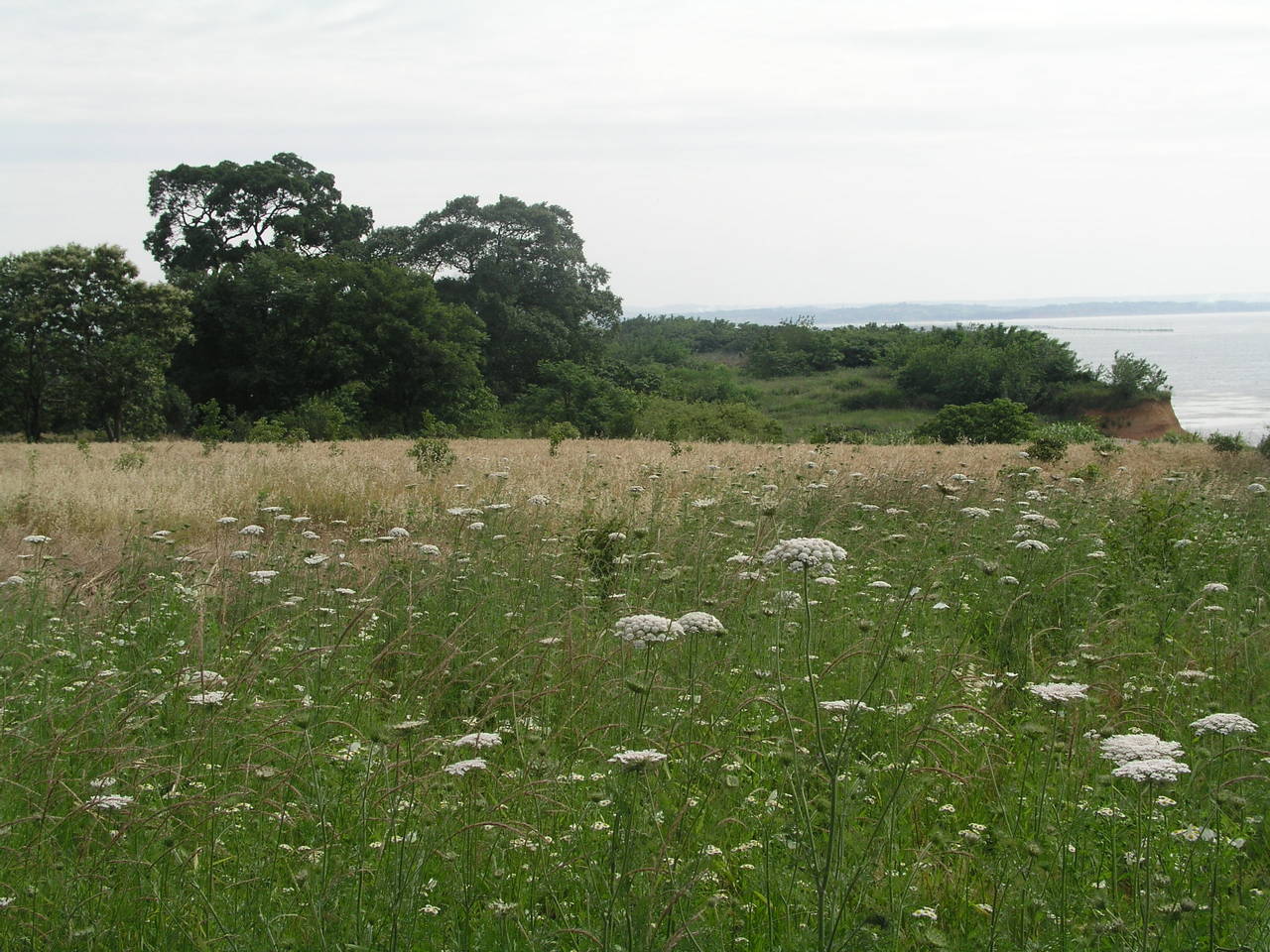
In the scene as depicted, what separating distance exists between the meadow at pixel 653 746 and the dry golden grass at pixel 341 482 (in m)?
2.58

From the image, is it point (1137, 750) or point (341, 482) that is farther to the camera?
point (341, 482)

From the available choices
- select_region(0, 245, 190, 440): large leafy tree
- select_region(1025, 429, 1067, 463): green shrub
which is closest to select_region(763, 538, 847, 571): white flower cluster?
select_region(1025, 429, 1067, 463): green shrub

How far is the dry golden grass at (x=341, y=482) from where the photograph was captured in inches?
452

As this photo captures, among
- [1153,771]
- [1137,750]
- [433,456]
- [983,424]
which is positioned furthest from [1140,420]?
A: [1153,771]

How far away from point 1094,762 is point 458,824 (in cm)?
232

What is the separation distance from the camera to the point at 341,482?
46.5 feet

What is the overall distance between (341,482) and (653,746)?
36.9 feet

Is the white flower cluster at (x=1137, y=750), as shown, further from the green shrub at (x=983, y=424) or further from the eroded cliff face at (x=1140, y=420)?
the eroded cliff face at (x=1140, y=420)

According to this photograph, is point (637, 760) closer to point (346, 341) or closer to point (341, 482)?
point (341, 482)

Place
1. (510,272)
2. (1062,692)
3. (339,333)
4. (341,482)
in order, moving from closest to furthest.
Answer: (1062,692) → (341,482) → (339,333) → (510,272)

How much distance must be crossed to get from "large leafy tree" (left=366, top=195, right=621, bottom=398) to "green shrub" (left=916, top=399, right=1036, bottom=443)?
75.4ft

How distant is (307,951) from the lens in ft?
8.13

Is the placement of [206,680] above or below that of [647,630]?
below

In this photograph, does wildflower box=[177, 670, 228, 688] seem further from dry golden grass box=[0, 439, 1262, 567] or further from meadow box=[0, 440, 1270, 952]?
dry golden grass box=[0, 439, 1262, 567]
